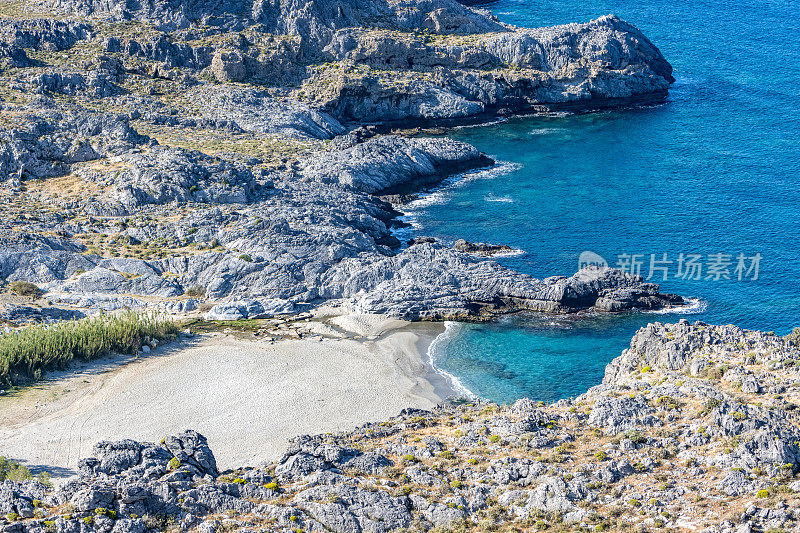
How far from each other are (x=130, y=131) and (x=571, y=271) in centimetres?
5833

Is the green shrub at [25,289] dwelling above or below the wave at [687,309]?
below

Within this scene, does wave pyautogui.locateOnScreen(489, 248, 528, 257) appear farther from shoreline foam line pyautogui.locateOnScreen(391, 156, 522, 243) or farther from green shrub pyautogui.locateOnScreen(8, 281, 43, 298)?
green shrub pyautogui.locateOnScreen(8, 281, 43, 298)

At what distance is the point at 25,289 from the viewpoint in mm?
80875

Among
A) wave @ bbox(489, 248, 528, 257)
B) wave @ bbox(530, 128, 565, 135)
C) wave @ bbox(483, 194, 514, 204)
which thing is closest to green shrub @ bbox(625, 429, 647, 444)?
wave @ bbox(489, 248, 528, 257)

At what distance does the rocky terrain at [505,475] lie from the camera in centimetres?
4344

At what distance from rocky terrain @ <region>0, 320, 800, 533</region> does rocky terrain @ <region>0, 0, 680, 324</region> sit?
97.7ft

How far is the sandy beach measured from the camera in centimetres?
5975

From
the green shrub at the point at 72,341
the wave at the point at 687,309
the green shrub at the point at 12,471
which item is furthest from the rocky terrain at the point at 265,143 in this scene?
the green shrub at the point at 12,471

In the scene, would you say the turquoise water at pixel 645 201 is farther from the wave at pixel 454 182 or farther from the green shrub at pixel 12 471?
the green shrub at pixel 12 471

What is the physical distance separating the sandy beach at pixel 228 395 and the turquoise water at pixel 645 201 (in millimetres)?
6733

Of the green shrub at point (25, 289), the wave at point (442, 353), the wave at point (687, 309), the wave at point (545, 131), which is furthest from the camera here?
the wave at point (545, 131)

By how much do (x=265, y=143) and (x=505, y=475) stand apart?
262 ft

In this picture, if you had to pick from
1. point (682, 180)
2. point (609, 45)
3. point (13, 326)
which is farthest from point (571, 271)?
point (609, 45)

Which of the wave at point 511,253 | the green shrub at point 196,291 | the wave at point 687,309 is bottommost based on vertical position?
the green shrub at point 196,291
